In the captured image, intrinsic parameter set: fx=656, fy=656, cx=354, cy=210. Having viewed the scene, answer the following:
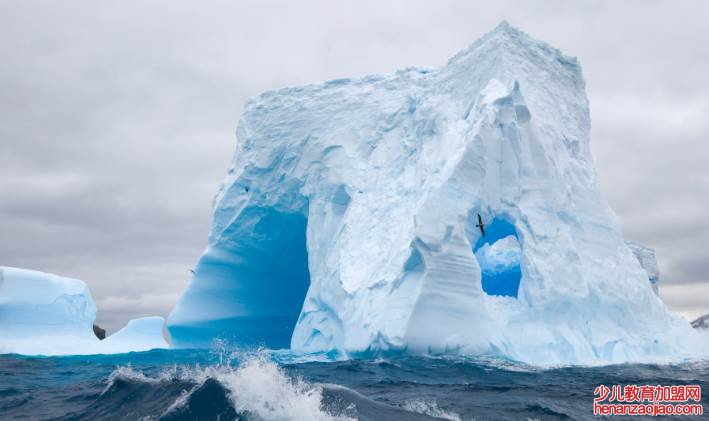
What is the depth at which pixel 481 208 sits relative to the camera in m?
13.2

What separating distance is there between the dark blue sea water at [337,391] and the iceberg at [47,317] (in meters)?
7.04

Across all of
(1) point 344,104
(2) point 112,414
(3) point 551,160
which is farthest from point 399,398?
(1) point 344,104

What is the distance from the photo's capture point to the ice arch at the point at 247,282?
1806 centimetres

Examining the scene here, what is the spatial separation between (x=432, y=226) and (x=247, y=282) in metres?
8.33

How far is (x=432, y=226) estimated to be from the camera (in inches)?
478

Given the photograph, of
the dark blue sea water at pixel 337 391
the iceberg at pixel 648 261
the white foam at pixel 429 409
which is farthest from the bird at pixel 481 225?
the iceberg at pixel 648 261

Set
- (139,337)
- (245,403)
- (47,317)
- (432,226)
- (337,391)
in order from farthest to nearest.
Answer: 1. (139,337)
2. (47,317)
3. (432,226)
4. (337,391)
5. (245,403)

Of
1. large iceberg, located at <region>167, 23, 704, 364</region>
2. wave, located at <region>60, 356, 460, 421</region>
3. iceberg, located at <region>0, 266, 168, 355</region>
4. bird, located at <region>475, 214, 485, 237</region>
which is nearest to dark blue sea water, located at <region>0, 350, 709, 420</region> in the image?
wave, located at <region>60, 356, 460, 421</region>

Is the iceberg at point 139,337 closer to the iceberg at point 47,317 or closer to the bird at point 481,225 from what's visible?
the iceberg at point 47,317

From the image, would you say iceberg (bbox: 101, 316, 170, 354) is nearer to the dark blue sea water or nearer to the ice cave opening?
the dark blue sea water

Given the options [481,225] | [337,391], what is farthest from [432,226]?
[337,391]

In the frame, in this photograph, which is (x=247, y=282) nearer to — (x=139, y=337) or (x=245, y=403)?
(x=139, y=337)

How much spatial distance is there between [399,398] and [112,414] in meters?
2.89

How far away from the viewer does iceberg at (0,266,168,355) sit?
60.0ft
